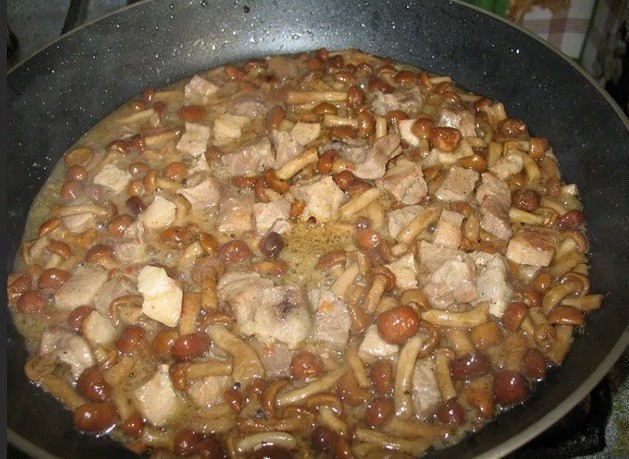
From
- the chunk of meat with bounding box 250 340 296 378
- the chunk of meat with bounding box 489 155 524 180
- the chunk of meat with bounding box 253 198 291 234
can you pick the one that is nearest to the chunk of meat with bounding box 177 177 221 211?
the chunk of meat with bounding box 253 198 291 234

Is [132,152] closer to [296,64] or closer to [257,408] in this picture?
[296,64]

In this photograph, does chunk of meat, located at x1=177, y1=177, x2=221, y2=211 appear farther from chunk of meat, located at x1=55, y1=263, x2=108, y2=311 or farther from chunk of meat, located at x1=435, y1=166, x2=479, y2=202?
chunk of meat, located at x1=435, y1=166, x2=479, y2=202

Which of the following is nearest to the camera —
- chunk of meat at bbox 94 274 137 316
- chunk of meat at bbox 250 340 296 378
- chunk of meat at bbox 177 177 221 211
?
chunk of meat at bbox 250 340 296 378

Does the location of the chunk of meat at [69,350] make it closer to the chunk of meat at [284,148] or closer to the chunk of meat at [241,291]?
the chunk of meat at [241,291]

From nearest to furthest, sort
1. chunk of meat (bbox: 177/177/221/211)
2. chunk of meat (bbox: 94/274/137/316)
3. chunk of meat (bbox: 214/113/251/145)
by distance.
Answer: chunk of meat (bbox: 94/274/137/316) → chunk of meat (bbox: 177/177/221/211) → chunk of meat (bbox: 214/113/251/145)

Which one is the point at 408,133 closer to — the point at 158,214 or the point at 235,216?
the point at 235,216

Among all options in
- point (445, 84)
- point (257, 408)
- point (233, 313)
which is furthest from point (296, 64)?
point (257, 408)
